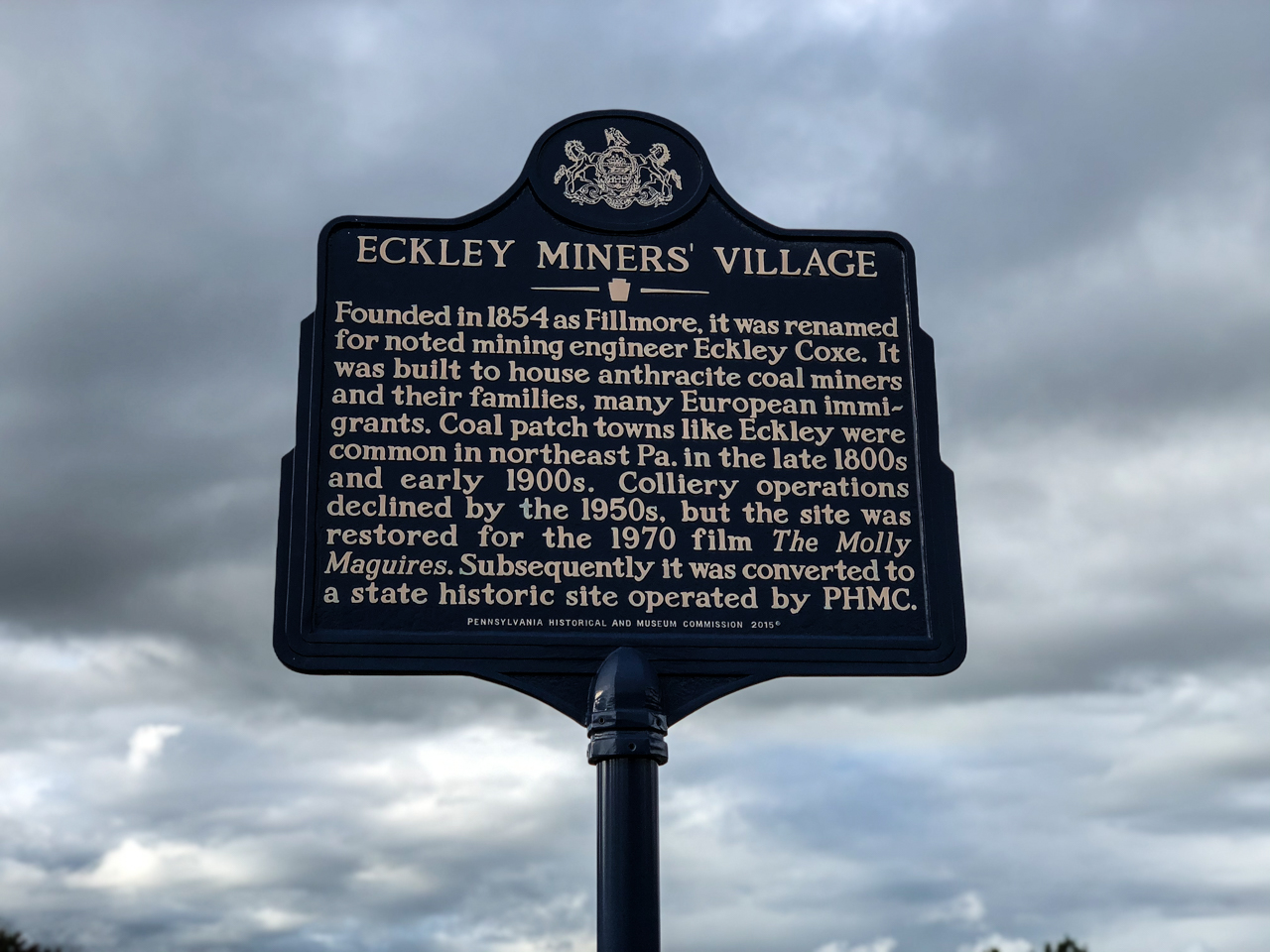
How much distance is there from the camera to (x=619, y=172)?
26.1 ft

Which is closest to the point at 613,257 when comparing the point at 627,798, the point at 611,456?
the point at 611,456

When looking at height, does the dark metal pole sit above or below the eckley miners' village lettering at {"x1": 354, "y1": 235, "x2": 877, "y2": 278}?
below

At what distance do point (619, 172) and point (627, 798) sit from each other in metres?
3.77

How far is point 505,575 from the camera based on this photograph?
22.7ft

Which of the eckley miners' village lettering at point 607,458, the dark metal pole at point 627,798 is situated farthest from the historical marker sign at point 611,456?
the dark metal pole at point 627,798

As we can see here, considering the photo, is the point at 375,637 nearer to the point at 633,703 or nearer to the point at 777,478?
the point at 633,703

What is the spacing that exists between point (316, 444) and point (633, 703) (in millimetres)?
2243

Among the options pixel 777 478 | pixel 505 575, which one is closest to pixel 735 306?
pixel 777 478

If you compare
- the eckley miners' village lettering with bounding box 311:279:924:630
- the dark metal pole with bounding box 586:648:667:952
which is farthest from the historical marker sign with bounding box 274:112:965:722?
the dark metal pole with bounding box 586:648:667:952

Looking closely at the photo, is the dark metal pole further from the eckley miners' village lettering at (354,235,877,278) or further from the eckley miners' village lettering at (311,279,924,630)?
the eckley miners' village lettering at (354,235,877,278)

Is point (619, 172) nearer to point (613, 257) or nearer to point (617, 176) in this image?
point (617, 176)

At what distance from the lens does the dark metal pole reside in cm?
664

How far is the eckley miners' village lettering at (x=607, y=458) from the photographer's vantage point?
6.94m

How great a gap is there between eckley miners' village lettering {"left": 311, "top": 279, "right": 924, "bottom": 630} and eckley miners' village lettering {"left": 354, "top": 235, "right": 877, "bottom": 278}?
0.02 m
